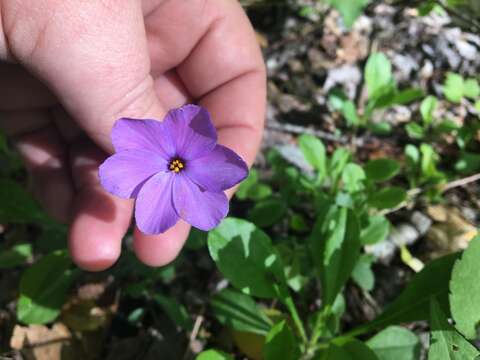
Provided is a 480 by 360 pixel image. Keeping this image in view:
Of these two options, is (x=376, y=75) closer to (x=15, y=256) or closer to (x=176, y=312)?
(x=176, y=312)

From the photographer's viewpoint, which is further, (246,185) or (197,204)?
(246,185)

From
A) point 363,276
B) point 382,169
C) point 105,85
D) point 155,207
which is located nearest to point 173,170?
point 155,207

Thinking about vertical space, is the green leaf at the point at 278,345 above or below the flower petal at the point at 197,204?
below

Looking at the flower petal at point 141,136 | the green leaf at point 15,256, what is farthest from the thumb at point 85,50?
the green leaf at point 15,256

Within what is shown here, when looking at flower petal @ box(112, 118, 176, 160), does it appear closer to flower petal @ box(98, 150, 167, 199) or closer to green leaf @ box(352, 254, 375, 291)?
flower petal @ box(98, 150, 167, 199)

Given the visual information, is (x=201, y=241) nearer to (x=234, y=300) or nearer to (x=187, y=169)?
(x=234, y=300)

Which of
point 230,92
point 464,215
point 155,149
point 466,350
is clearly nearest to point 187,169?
point 155,149

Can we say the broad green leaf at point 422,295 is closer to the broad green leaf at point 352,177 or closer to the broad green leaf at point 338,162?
the broad green leaf at point 352,177
